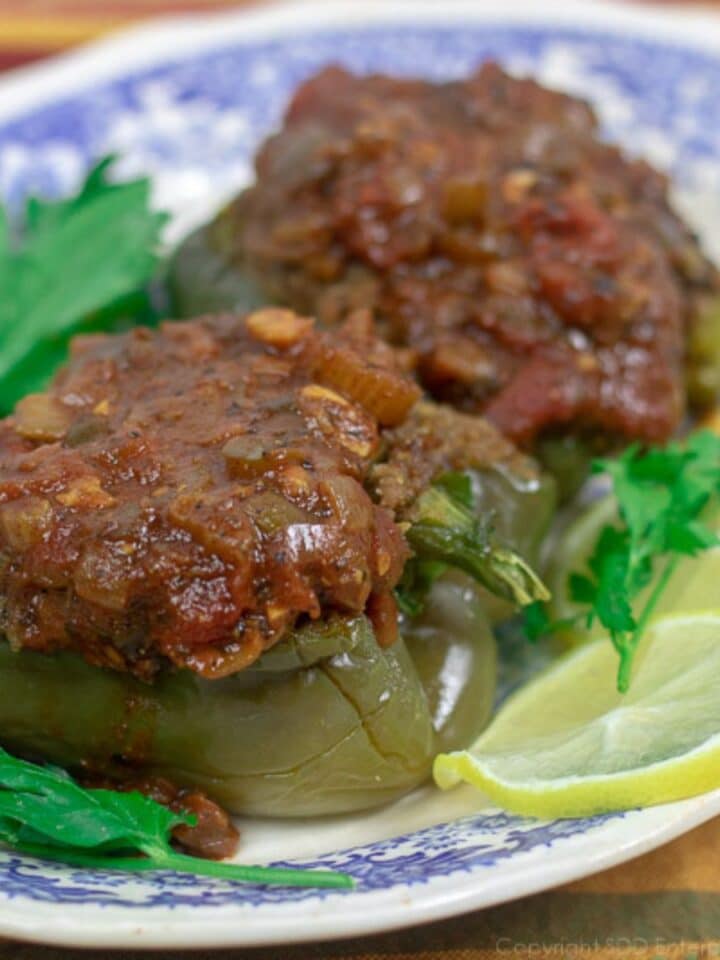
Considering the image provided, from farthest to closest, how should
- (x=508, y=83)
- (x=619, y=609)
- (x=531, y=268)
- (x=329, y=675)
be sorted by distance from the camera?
(x=508, y=83) → (x=531, y=268) → (x=619, y=609) → (x=329, y=675)

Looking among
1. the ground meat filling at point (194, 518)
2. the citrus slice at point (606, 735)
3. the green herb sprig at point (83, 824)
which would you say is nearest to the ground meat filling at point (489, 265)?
the ground meat filling at point (194, 518)

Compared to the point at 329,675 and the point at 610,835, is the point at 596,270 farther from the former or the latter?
the point at 610,835

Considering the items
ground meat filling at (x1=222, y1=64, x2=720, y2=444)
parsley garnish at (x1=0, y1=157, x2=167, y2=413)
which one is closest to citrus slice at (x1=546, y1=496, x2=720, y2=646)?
ground meat filling at (x1=222, y1=64, x2=720, y2=444)

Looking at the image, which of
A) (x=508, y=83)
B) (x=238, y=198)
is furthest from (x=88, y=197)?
(x=508, y=83)

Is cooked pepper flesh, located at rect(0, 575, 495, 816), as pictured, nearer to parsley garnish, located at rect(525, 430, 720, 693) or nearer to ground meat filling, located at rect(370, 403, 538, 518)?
ground meat filling, located at rect(370, 403, 538, 518)

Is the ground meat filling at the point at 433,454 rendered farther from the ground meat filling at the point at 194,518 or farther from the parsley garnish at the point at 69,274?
the parsley garnish at the point at 69,274
